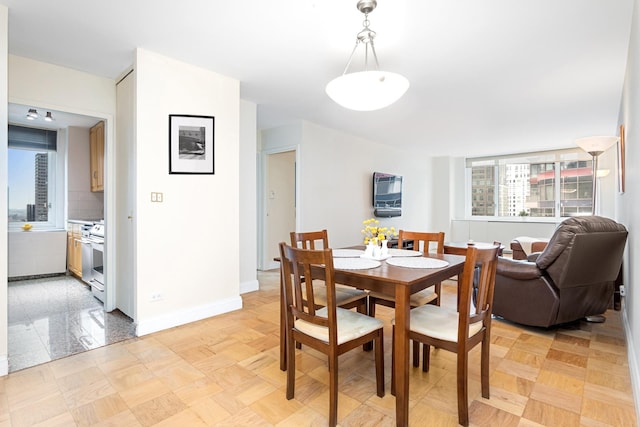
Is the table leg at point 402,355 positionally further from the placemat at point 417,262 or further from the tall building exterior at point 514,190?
the tall building exterior at point 514,190

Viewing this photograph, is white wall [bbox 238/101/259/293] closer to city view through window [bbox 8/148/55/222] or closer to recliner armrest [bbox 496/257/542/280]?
recliner armrest [bbox 496/257/542/280]

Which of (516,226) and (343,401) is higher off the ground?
(516,226)

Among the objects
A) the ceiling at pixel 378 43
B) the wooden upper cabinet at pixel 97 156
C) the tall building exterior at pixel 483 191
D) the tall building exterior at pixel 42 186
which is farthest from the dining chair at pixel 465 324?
the tall building exterior at pixel 483 191

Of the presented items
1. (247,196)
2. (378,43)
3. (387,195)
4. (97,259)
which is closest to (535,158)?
(387,195)

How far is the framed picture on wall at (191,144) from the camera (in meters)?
2.87

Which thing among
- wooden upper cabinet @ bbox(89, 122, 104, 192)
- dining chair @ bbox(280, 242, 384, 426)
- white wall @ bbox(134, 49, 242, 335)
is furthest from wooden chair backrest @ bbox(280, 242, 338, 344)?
wooden upper cabinet @ bbox(89, 122, 104, 192)

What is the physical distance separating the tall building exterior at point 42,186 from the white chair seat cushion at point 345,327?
5.22 m

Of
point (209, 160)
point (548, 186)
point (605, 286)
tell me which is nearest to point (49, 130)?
point (209, 160)

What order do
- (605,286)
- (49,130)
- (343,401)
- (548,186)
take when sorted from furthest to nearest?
(548,186) < (49,130) < (605,286) < (343,401)

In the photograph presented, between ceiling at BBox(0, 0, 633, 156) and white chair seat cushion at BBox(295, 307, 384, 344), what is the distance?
6.19 ft

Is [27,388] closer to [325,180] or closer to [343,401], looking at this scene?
[343,401]

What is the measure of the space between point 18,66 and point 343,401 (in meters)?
3.65

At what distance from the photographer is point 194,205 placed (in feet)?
9.91

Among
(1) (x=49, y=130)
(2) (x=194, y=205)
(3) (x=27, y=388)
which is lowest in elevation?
(3) (x=27, y=388)
